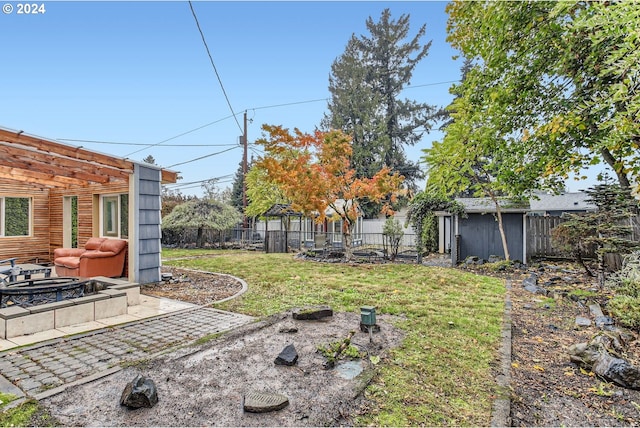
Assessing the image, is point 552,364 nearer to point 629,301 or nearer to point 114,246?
point 629,301

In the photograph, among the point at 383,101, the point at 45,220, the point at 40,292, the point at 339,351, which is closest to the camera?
the point at 339,351

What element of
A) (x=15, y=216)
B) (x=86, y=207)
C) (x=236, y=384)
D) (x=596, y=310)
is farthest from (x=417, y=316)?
(x=15, y=216)

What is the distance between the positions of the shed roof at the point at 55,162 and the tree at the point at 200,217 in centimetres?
788

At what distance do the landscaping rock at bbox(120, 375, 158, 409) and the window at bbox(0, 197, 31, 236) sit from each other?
1024cm

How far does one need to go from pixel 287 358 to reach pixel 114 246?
19.7 feet

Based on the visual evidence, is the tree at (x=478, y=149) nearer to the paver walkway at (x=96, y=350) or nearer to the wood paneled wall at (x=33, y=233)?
the paver walkway at (x=96, y=350)

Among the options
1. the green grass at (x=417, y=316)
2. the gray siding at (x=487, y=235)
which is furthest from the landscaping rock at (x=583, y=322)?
the gray siding at (x=487, y=235)

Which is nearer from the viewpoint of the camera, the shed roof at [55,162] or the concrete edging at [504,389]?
the concrete edging at [504,389]

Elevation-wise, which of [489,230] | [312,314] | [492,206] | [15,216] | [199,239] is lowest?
[312,314]

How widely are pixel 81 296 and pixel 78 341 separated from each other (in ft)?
4.35

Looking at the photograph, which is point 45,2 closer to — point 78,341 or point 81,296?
point 81,296

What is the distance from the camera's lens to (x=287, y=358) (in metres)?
3.08

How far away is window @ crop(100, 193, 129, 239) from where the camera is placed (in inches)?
297

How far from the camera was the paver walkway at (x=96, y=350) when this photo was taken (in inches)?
111
